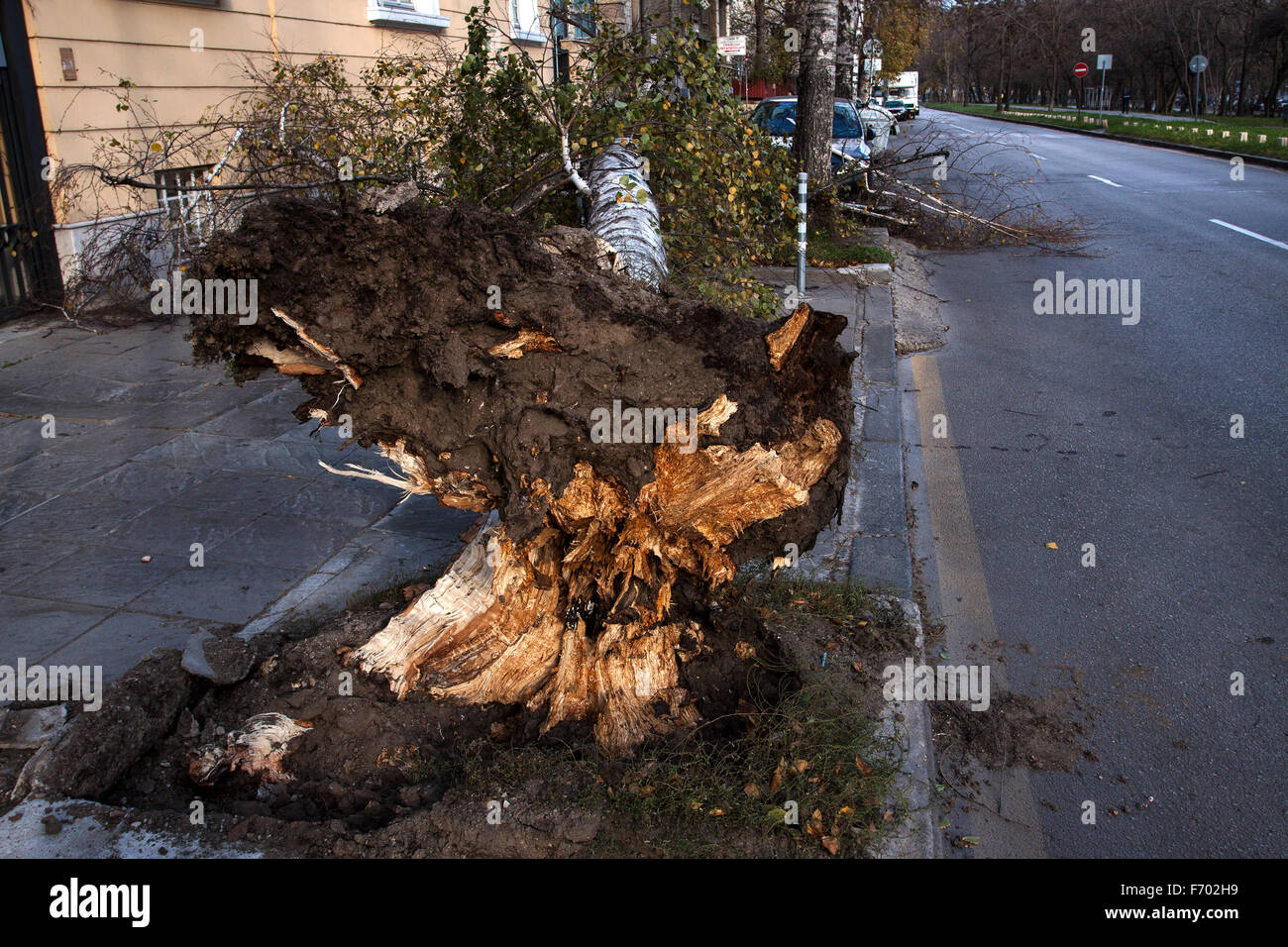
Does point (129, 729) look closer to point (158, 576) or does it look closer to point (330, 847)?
point (330, 847)

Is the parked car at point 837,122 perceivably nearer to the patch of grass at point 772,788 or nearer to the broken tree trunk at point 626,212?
the broken tree trunk at point 626,212

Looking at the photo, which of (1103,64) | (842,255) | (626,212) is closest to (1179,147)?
(1103,64)

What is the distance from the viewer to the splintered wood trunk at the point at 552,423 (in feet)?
10.0

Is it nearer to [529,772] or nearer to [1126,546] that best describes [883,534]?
[1126,546]

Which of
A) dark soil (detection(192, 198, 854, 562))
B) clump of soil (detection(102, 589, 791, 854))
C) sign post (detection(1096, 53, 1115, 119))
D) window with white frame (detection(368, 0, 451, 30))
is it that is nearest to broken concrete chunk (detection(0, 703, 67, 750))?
clump of soil (detection(102, 589, 791, 854))

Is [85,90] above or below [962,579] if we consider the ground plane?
above

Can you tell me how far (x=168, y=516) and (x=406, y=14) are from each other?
31.8 feet

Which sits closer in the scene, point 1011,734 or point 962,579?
point 1011,734

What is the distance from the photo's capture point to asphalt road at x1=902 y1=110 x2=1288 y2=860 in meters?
3.65

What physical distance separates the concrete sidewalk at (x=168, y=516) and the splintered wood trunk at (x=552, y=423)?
3.75 ft

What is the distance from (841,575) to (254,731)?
113 inches

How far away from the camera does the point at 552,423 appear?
3244 millimetres

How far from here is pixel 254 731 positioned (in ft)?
11.4

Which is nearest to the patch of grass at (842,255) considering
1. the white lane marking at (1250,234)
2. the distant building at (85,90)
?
the distant building at (85,90)
